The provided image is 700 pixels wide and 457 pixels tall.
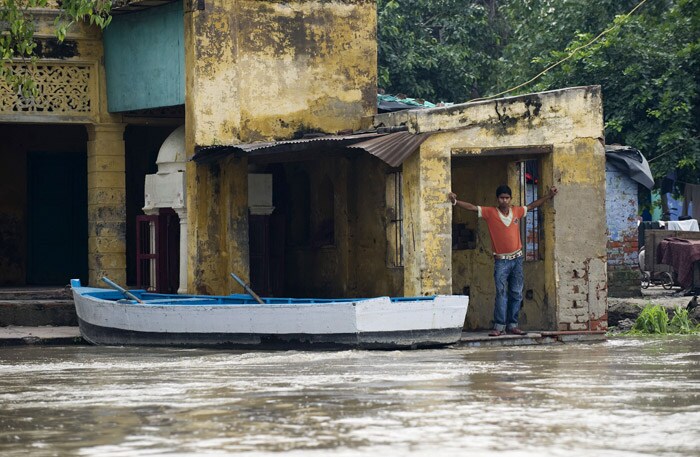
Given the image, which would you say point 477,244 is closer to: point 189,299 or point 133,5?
point 189,299

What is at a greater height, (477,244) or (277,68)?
(277,68)

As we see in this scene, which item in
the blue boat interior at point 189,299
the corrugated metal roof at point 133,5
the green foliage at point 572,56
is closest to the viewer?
the blue boat interior at point 189,299

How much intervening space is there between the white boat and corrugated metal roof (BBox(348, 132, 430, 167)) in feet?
5.13

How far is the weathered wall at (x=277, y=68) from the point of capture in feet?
58.3

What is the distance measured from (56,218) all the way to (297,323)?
9.02 meters

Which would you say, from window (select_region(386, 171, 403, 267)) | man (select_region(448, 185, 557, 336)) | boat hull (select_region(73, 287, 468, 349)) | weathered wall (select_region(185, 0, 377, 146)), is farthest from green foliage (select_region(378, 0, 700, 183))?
boat hull (select_region(73, 287, 468, 349))

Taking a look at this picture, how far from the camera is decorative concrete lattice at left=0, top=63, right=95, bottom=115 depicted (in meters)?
19.7

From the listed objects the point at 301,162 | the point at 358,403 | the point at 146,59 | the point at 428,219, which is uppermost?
the point at 146,59

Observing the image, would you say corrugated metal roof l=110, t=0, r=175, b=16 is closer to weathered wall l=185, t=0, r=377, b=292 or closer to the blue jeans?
weathered wall l=185, t=0, r=377, b=292

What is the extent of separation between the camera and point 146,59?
1936cm

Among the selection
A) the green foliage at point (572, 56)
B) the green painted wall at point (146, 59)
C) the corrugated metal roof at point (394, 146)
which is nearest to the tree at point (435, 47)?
the green foliage at point (572, 56)

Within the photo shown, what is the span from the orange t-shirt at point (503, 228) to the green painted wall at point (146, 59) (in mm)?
4596

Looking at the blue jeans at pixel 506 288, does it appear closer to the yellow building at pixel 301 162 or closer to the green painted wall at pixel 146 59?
the yellow building at pixel 301 162

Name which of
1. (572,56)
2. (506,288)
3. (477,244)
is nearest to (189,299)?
(477,244)
